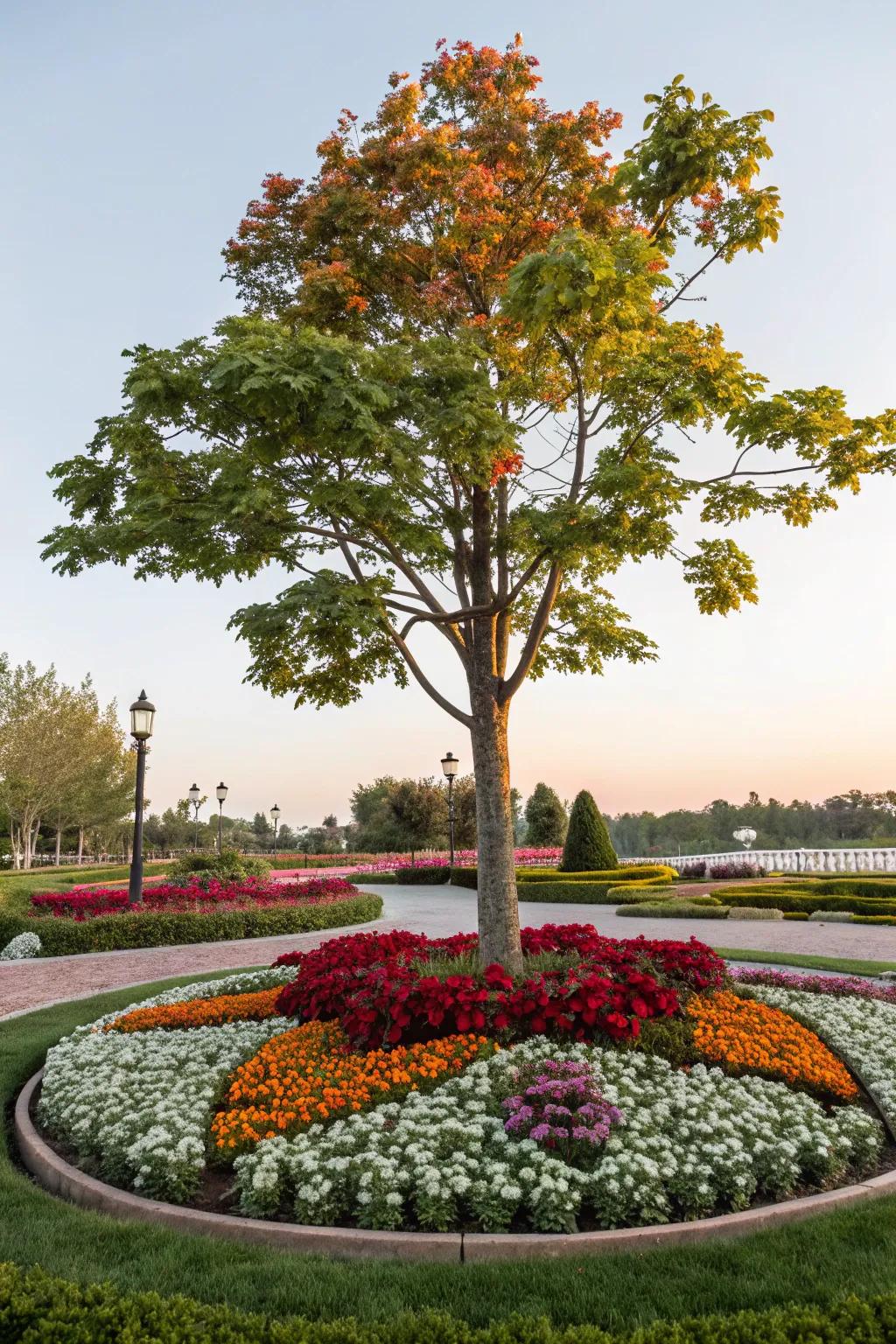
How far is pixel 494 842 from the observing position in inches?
250

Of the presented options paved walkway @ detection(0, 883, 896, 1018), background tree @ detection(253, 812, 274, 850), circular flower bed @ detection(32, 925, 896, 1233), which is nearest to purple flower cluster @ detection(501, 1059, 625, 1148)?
circular flower bed @ detection(32, 925, 896, 1233)

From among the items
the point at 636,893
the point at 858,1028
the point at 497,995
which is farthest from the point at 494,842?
the point at 636,893

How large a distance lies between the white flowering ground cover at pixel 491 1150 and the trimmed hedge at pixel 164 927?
7842mm

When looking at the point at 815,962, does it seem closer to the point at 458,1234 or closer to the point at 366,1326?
the point at 458,1234

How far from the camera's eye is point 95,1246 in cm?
326

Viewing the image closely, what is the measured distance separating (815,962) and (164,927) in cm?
946

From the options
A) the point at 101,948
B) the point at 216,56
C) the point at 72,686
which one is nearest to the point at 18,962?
the point at 101,948

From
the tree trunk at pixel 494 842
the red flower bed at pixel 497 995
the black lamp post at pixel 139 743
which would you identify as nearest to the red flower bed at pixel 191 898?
the black lamp post at pixel 139 743

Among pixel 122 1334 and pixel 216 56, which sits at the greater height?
pixel 216 56

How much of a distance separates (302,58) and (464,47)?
62.3 inches

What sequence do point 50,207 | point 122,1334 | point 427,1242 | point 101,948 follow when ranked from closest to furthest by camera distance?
point 122,1334, point 427,1242, point 50,207, point 101,948

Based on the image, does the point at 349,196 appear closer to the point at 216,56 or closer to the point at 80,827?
the point at 216,56

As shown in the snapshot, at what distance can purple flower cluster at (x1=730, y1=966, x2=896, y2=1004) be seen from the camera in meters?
7.55

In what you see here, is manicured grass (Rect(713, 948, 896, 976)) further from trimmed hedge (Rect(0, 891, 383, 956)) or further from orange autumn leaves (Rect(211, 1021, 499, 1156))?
trimmed hedge (Rect(0, 891, 383, 956))
